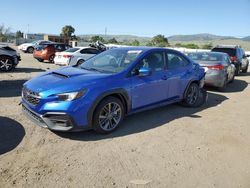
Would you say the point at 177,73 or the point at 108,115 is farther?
the point at 177,73

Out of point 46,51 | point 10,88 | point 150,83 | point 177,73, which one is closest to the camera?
point 150,83

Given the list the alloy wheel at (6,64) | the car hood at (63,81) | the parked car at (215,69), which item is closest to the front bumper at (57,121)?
the car hood at (63,81)

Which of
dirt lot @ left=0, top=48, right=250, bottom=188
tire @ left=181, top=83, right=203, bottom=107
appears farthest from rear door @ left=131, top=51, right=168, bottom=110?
tire @ left=181, top=83, right=203, bottom=107

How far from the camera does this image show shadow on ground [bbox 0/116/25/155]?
4308mm

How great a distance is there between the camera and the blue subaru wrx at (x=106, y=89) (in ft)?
14.6

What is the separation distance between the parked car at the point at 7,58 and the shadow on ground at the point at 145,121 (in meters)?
8.43

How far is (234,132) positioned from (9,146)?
4.35 metres

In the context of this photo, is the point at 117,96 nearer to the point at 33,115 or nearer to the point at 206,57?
the point at 33,115

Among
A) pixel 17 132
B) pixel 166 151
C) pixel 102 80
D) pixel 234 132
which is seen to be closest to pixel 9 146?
pixel 17 132

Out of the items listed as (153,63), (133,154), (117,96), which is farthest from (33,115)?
(153,63)

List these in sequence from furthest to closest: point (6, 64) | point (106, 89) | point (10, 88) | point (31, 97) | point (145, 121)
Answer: point (6, 64) → point (10, 88) → point (145, 121) → point (106, 89) → point (31, 97)

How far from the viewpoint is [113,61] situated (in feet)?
19.1

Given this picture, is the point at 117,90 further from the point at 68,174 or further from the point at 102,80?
the point at 68,174

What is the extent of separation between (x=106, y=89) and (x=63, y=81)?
2.50ft
